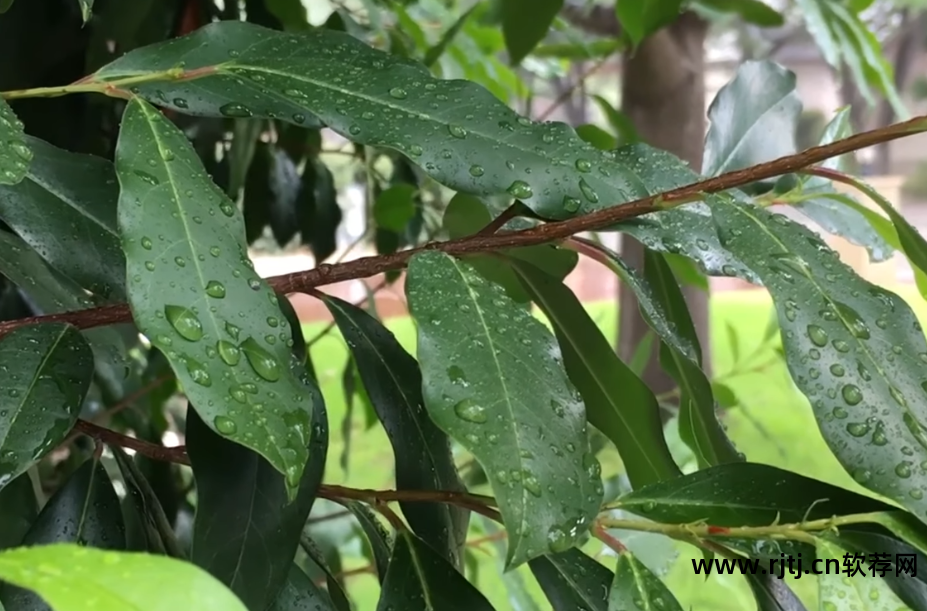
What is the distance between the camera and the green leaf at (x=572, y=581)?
1.00ft

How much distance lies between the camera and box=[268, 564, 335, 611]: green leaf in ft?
1.08

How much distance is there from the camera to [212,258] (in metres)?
0.25

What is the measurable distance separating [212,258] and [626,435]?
0.69 feet

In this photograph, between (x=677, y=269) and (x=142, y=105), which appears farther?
(x=677, y=269)

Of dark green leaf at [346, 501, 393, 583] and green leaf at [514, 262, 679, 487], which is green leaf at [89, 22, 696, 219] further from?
dark green leaf at [346, 501, 393, 583]

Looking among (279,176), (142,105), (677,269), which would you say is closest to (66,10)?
(279,176)

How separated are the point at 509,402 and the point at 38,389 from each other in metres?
0.17

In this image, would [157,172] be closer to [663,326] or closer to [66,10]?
[663,326]

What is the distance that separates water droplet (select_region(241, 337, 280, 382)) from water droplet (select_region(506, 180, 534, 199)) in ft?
0.35

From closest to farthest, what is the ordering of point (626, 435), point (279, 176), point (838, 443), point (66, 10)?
point (838, 443)
point (626, 435)
point (66, 10)
point (279, 176)

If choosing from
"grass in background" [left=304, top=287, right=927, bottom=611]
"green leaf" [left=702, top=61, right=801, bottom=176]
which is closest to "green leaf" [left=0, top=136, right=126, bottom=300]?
"green leaf" [left=702, top=61, right=801, bottom=176]

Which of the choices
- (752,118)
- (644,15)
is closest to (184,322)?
(752,118)

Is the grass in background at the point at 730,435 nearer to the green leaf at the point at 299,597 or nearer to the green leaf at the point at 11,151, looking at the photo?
the green leaf at the point at 299,597

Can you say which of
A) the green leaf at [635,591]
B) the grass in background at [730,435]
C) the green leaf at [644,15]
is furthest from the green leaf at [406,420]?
the grass in background at [730,435]
